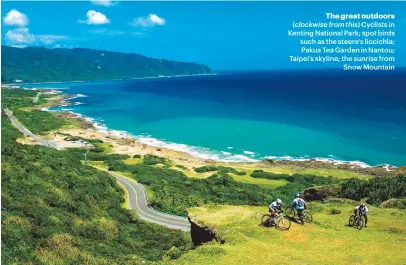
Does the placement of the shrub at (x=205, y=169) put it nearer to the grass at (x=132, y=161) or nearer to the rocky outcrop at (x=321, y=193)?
the grass at (x=132, y=161)

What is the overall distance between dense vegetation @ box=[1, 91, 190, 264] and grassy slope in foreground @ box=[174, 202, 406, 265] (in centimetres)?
341

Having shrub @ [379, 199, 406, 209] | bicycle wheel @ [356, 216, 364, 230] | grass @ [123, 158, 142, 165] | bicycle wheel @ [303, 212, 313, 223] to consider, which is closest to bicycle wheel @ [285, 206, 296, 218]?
bicycle wheel @ [303, 212, 313, 223]

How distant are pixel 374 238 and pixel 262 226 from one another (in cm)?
571

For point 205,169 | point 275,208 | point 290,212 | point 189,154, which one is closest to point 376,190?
point 290,212

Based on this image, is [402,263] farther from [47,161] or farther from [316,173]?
[316,173]

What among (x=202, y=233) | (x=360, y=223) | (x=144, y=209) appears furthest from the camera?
(x=144, y=209)

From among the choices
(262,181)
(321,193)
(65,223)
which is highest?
(321,193)

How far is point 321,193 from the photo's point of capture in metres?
32.7

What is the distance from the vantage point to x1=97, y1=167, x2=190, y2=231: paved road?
1531 inches

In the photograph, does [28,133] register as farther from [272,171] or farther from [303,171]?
[303,171]

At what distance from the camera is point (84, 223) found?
3059 centimetres

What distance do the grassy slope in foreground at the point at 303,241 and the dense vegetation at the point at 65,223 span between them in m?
3.41

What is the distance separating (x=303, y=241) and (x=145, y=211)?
26.9 metres

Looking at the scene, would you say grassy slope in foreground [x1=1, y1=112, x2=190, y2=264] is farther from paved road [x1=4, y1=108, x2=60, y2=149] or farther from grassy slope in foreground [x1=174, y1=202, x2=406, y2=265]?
paved road [x1=4, y1=108, x2=60, y2=149]
